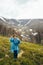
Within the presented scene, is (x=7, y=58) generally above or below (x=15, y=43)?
below

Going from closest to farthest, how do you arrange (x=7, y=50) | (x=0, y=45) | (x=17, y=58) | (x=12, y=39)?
(x=12, y=39) → (x=17, y=58) → (x=7, y=50) → (x=0, y=45)

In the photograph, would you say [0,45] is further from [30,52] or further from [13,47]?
[13,47]

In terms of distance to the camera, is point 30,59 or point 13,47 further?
point 30,59

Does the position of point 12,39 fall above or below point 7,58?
above

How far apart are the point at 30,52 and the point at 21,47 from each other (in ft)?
4.28

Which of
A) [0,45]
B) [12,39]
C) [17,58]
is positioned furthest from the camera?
[0,45]

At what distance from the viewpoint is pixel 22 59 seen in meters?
16.8

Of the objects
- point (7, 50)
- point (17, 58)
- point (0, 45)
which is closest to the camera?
point (17, 58)

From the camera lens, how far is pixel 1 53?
1742cm

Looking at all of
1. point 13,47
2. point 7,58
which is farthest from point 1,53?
point 13,47

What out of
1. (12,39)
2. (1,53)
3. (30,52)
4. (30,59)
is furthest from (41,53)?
(12,39)

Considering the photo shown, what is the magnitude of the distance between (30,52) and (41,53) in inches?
31.2

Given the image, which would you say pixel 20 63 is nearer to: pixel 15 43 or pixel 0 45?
pixel 15 43

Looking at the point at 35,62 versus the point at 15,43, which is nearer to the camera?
the point at 15,43
